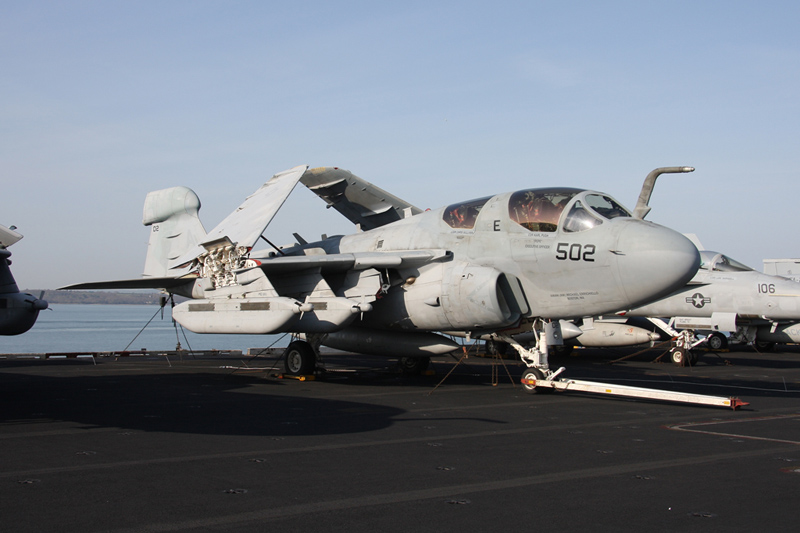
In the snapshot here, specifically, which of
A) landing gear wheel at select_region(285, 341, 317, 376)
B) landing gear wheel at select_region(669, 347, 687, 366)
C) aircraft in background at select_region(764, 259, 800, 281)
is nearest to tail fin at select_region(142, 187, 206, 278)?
landing gear wheel at select_region(285, 341, 317, 376)

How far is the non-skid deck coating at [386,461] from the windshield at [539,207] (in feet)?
9.78

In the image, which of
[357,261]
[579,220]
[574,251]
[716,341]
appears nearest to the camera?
[574,251]

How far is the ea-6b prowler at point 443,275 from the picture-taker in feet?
37.3

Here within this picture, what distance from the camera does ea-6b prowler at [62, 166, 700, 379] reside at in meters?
11.4

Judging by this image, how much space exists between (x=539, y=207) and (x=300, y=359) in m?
6.26

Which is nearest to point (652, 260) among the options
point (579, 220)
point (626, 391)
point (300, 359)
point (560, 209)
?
point (579, 220)

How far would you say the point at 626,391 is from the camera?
10.8 metres

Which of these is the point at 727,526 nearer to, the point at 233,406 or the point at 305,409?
the point at 305,409

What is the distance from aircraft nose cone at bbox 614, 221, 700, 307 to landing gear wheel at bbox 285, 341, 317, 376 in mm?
6983

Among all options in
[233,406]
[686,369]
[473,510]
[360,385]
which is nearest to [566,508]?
[473,510]

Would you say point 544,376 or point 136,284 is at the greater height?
point 136,284

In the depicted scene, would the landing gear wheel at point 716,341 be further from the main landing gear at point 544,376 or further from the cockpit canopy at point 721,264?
the main landing gear at point 544,376

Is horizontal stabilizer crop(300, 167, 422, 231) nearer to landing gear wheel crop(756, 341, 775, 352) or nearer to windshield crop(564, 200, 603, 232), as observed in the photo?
windshield crop(564, 200, 603, 232)

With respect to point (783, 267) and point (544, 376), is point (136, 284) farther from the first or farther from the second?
point (783, 267)
